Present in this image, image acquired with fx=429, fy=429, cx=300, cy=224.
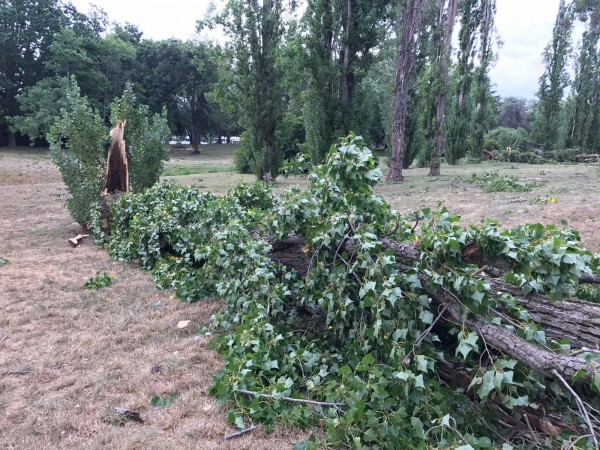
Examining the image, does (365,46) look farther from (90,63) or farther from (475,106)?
(90,63)

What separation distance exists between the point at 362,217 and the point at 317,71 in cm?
1123

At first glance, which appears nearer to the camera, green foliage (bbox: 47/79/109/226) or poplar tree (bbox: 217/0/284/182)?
green foliage (bbox: 47/79/109/226)

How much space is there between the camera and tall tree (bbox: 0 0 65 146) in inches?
1243

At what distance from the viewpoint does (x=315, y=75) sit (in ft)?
43.6

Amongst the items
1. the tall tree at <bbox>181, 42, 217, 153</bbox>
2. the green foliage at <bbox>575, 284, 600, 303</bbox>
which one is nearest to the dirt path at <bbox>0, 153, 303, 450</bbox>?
the green foliage at <bbox>575, 284, 600, 303</bbox>

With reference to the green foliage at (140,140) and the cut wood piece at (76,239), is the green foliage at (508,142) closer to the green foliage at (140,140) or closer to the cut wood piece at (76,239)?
the green foliage at (140,140)

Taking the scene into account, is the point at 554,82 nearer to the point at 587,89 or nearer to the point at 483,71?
the point at 587,89

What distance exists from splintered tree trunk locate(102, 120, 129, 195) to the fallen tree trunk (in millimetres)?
6214

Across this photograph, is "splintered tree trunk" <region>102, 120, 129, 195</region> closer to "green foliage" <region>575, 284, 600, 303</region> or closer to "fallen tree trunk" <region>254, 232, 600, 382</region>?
"fallen tree trunk" <region>254, 232, 600, 382</region>

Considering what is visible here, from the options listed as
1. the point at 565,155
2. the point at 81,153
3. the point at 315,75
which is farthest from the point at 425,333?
the point at 565,155

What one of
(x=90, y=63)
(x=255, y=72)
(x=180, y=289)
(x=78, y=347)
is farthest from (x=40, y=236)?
(x=90, y=63)

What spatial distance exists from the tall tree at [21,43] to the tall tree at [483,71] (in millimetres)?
30447

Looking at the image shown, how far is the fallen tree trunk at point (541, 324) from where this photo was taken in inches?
72.7

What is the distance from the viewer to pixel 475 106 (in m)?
24.0
